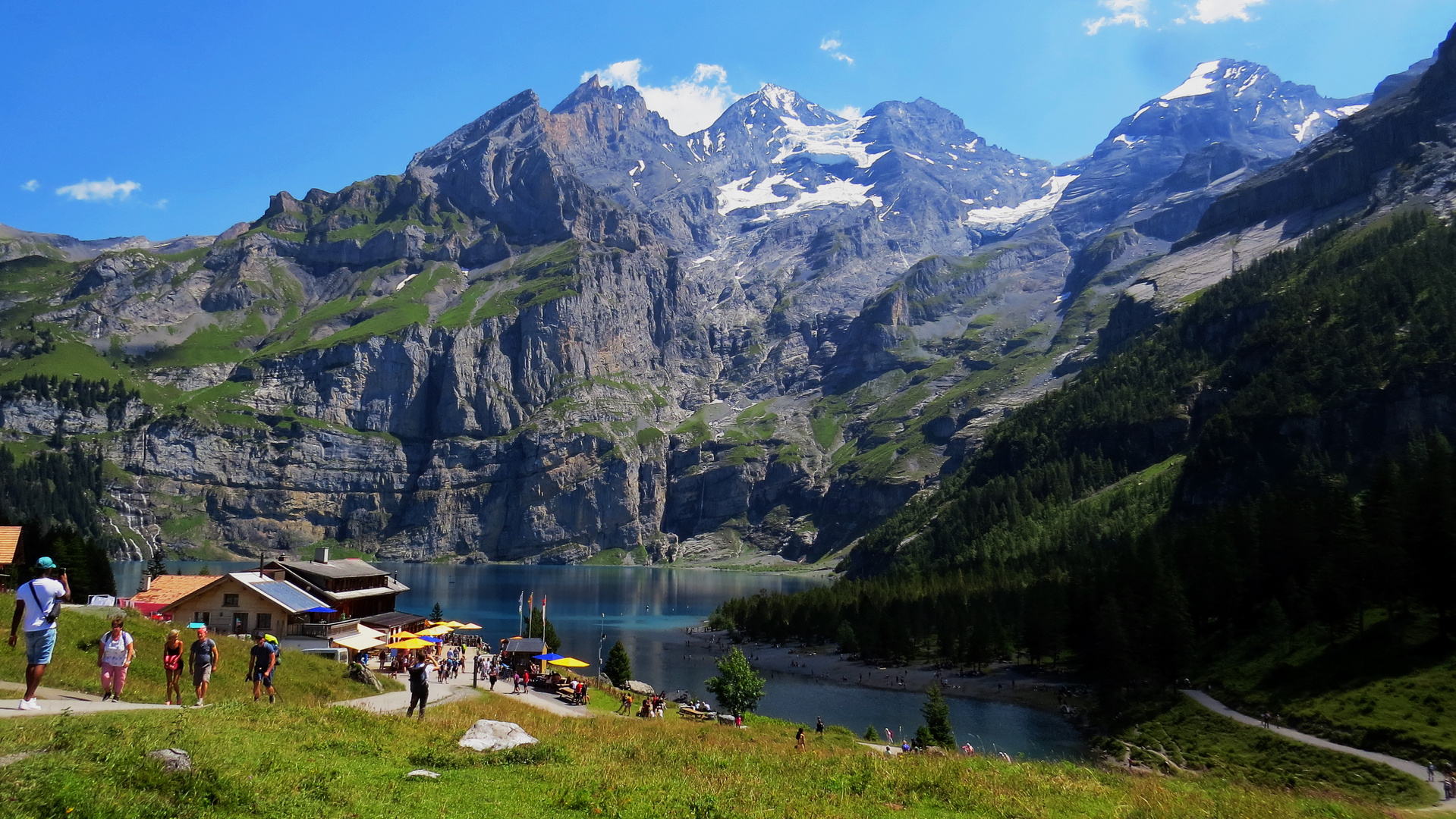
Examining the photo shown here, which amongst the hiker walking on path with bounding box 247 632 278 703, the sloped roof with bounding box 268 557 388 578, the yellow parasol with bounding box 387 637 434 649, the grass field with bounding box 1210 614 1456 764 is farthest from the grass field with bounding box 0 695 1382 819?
the sloped roof with bounding box 268 557 388 578

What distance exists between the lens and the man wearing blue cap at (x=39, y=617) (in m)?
18.6

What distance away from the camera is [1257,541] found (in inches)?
3824

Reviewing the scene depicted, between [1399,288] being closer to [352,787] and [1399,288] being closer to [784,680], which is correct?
[784,680]

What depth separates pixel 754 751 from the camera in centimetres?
2823

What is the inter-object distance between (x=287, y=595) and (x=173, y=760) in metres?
61.4

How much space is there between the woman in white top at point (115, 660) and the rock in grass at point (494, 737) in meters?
9.24

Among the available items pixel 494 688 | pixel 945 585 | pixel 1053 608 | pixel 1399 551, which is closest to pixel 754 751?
pixel 494 688

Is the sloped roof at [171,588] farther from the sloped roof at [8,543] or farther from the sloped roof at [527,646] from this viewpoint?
the sloped roof at [527,646]

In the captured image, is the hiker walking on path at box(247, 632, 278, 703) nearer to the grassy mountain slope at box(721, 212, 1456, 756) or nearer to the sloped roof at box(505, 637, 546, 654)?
the sloped roof at box(505, 637, 546, 654)

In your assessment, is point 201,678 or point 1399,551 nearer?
point 201,678

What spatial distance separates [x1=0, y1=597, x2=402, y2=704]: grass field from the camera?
2598cm

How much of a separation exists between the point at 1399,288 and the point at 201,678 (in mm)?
225487

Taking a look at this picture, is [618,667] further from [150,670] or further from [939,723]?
[150,670]

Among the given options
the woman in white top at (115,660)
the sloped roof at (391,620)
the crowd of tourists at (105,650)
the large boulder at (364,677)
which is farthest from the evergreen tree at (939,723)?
the sloped roof at (391,620)
